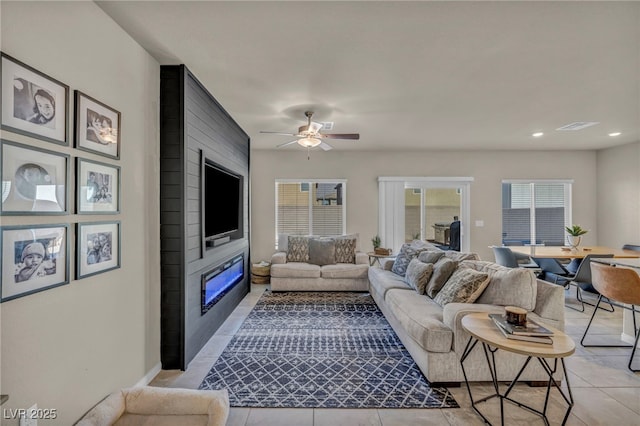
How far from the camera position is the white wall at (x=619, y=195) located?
17.0 ft

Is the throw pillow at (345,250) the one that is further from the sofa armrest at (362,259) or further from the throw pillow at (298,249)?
the throw pillow at (298,249)

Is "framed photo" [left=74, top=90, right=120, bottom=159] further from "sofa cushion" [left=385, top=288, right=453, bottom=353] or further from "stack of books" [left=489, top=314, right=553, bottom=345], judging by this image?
"stack of books" [left=489, top=314, right=553, bottom=345]

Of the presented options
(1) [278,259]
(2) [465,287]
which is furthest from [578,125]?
(1) [278,259]

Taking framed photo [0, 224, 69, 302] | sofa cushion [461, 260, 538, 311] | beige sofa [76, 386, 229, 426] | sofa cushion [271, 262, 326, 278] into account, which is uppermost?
framed photo [0, 224, 69, 302]

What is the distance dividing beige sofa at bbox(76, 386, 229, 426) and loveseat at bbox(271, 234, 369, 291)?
3041 millimetres

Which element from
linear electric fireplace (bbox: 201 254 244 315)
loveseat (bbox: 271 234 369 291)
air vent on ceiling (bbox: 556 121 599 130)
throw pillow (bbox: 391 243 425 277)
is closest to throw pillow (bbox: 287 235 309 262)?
loveseat (bbox: 271 234 369 291)

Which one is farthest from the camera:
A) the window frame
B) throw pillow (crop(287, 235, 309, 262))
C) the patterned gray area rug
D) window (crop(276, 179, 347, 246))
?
window (crop(276, 179, 347, 246))

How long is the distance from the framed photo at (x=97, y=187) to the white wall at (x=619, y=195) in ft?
25.2

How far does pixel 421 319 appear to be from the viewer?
2.48 metres

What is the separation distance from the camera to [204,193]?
119 inches

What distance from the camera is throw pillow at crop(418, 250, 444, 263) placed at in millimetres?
3564

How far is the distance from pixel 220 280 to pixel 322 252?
7.10 ft

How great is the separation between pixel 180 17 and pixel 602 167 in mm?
7685

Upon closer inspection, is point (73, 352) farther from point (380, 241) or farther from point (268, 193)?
point (380, 241)
